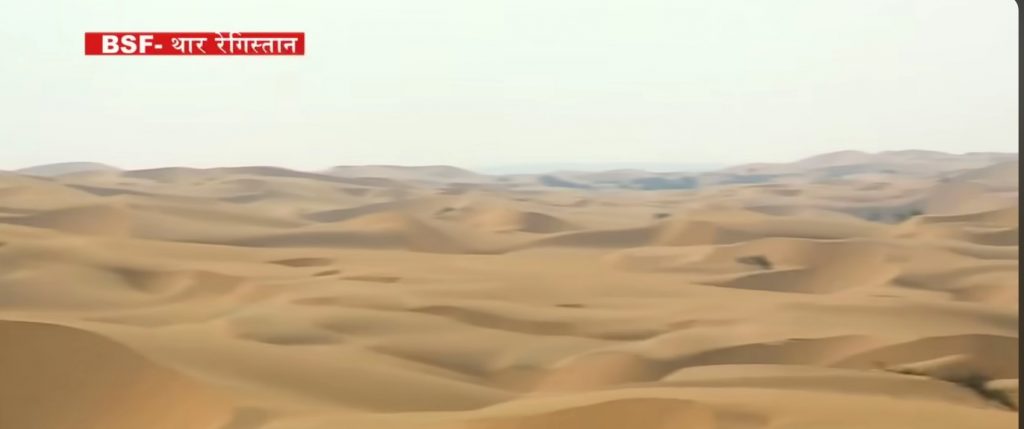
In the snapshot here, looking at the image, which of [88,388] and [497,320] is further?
[497,320]

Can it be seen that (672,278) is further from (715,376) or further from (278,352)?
(278,352)

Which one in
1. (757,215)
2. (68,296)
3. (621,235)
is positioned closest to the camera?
A: (68,296)

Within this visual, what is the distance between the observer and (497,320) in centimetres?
500

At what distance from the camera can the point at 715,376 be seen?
364cm

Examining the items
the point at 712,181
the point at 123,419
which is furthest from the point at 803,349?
the point at 712,181

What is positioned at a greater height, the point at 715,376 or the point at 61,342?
the point at 61,342

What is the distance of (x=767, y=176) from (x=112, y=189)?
11820mm

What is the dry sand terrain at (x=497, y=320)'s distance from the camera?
2.80 meters

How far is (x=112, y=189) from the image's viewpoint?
46.3ft

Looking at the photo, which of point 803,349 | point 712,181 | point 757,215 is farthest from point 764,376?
point 712,181

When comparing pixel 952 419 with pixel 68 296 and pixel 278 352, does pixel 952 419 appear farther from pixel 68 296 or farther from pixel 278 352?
pixel 68 296

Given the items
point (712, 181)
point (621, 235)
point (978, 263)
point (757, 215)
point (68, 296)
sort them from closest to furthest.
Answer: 1. point (68, 296)
2. point (978, 263)
3. point (621, 235)
4. point (757, 215)
5. point (712, 181)

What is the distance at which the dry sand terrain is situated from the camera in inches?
110

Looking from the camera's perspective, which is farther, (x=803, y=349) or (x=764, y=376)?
(x=803, y=349)
